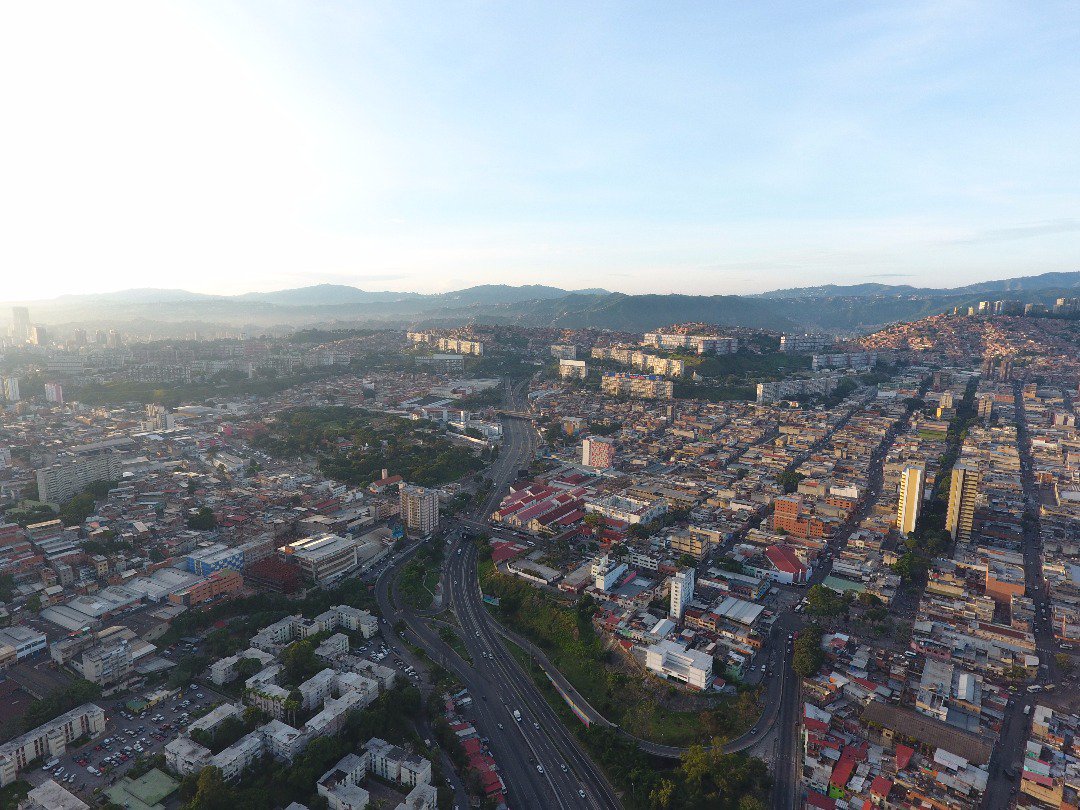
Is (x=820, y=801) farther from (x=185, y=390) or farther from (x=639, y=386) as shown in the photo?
(x=185, y=390)

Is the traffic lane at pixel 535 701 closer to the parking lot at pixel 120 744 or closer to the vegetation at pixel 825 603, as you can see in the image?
the parking lot at pixel 120 744

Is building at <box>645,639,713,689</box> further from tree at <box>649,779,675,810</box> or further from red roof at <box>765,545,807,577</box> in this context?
red roof at <box>765,545,807,577</box>

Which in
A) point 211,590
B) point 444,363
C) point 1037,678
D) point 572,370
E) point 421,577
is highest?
point 444,363

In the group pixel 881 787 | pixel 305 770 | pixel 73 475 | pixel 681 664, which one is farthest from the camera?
pixel 73 475

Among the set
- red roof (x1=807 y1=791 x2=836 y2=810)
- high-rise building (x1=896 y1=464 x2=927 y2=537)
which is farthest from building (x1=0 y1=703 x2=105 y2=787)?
high-rise building (x1=896 y1=464 x2=927 y2=537)

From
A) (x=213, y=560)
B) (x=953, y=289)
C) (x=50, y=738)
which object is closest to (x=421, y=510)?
(x=213, y=560)
